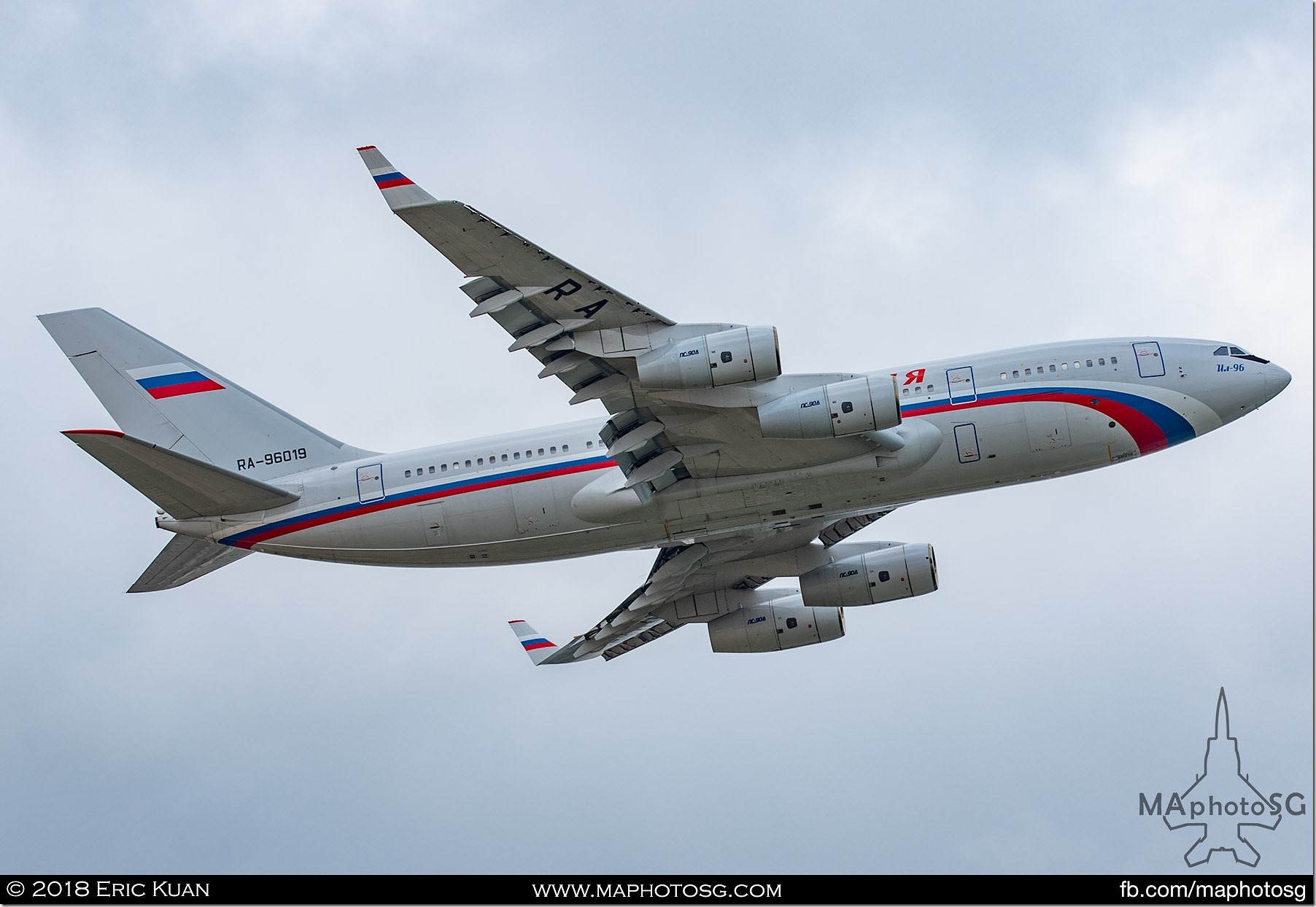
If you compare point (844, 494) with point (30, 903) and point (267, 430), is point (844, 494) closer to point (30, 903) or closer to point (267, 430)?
point (267, 430)

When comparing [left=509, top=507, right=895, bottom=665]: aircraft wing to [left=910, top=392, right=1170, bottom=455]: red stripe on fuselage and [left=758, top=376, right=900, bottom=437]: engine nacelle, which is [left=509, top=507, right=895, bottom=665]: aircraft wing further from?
[left=758, top=376, right=900, bottom=437]: engine nacelle

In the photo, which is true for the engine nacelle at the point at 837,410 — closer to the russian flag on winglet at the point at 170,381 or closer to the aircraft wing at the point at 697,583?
the aircraft wing at the point at 697,583

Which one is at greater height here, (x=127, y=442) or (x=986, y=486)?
(x=127, y=442)

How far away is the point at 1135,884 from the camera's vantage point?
1155 inches

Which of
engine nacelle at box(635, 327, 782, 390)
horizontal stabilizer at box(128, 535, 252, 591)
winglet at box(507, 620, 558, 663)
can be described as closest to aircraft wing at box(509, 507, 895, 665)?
winglet at box(507, 620, 558, 663)

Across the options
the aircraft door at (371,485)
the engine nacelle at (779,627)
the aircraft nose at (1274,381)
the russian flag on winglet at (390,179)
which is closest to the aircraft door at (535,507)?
the aircraft door at (371,485)

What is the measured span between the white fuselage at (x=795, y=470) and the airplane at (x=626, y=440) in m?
0.06

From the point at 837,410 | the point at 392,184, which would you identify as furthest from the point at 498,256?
the point at 837,410

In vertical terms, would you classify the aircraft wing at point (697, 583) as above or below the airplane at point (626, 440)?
below

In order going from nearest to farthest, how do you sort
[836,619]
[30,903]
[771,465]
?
1. [30,903]
2. [771,465]
3. [836,619]

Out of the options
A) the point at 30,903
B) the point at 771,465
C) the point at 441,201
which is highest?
the point at 441,201

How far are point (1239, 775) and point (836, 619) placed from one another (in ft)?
45.0

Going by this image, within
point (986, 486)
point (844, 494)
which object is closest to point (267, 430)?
point (844, 494)

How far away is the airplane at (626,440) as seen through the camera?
107ft
